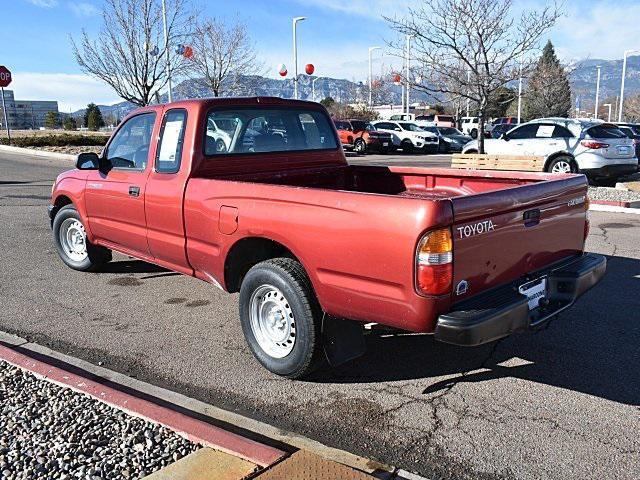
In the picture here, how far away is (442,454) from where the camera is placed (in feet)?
10.4

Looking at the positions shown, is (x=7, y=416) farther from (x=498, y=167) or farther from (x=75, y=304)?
(x=498, y=167)

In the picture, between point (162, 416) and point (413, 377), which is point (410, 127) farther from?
point (162, 416)

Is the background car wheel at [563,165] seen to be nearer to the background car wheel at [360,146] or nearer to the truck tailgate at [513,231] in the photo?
the truck tailgate at [513,231]

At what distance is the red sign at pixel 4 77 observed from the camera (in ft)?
94.8

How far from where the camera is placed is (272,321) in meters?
4.14

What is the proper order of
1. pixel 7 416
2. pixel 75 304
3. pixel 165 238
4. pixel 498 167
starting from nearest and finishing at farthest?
1. pixel 7 416
2. pixel 165 238
3. pixel 75 304
4. pixel 498 167

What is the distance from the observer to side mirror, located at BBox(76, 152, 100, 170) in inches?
231

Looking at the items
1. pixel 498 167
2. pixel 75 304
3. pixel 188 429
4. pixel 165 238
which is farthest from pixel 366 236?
pixel 498 167

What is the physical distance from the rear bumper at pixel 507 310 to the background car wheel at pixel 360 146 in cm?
2513

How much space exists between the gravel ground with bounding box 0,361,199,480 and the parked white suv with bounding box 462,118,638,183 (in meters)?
12.7

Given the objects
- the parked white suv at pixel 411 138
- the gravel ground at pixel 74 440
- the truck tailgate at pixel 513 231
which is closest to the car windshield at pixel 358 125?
Answer: the parked white suv at pixel 411 138

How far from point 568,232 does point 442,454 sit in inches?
74.7

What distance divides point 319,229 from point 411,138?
27024 millimetres

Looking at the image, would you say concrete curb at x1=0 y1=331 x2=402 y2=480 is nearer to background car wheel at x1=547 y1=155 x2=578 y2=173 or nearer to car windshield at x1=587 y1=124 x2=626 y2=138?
background car wheel at x1=547 y1=155 x2=578 y2=173
